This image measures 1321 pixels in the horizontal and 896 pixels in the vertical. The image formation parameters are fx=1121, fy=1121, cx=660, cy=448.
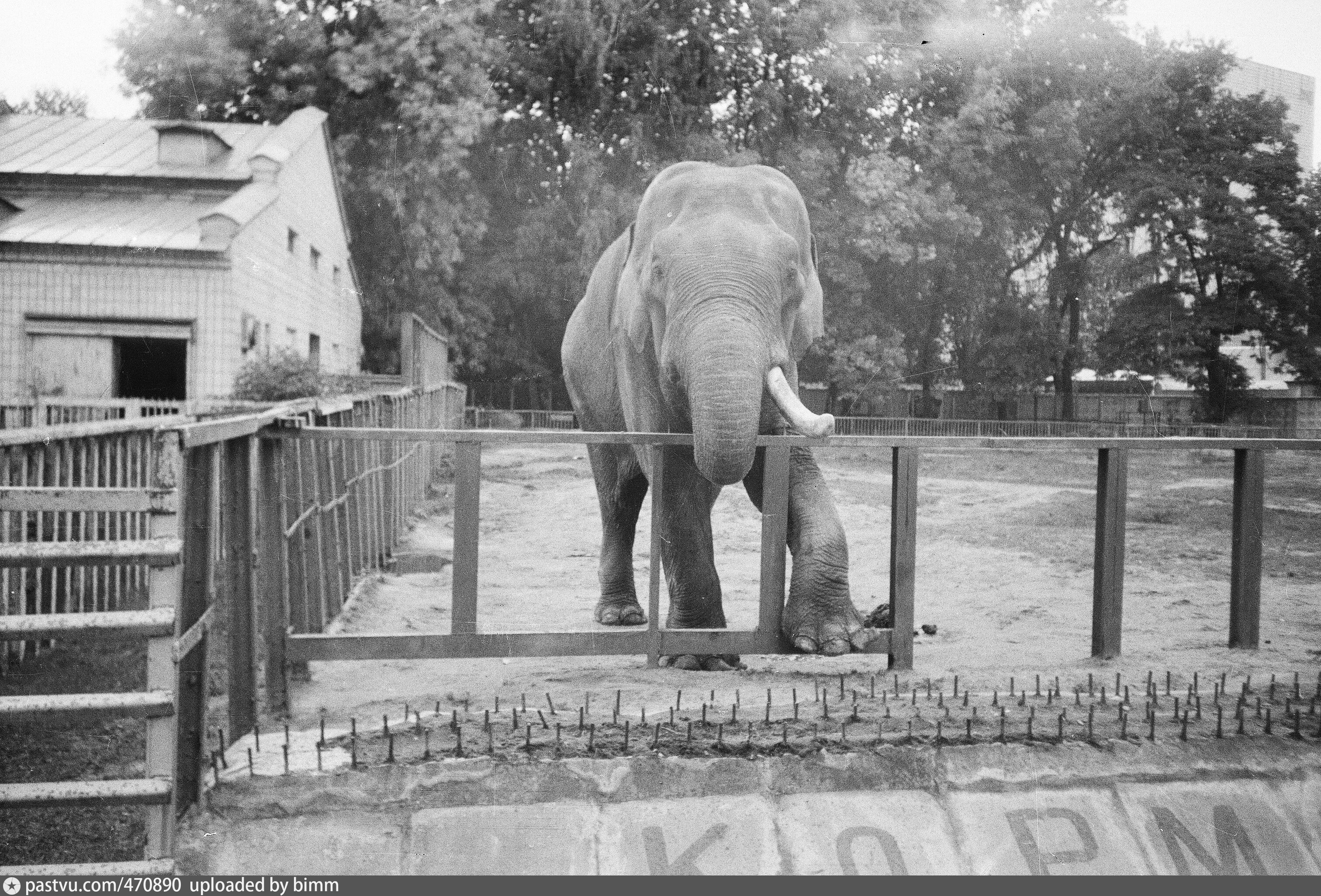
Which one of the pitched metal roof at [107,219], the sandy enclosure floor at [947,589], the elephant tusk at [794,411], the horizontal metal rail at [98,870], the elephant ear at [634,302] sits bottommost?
the horizontal metal rail at [98,870]

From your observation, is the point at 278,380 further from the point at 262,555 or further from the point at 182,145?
the point at 262,555

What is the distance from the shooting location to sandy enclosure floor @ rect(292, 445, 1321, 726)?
17.8ft

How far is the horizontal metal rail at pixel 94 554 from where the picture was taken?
135 inches

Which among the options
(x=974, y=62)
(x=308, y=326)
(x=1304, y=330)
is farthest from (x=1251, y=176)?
(x=308, y=326)

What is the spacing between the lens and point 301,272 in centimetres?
1947

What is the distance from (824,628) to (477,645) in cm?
167

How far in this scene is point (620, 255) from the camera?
7.43 meters

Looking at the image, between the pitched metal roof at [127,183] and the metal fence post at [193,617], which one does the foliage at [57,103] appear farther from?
the metal fence post at [193,617]

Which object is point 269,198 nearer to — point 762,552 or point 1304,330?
point 762,552

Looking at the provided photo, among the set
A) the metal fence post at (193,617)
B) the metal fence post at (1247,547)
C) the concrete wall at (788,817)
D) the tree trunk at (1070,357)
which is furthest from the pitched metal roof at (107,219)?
the tree trunk at (1070,357)

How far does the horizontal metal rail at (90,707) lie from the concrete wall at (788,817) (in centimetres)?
43

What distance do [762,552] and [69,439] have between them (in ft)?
15.4

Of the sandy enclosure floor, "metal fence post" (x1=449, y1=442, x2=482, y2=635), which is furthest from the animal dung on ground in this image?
"metal fence post" (x1=449, y1=442, x2=482, y2=635)

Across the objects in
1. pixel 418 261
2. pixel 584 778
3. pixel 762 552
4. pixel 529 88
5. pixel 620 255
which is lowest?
pixel 584 778
